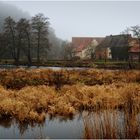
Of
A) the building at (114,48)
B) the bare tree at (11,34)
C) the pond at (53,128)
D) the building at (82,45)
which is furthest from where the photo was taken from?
the building at (82,45)

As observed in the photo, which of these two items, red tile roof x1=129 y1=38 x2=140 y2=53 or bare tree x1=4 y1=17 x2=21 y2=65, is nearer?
red tile roof x1=129 y1=38 x2=140 y2=53

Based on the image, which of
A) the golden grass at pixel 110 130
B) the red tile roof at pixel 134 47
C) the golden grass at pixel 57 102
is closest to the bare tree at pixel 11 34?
the red tile roof at pixel 134 47

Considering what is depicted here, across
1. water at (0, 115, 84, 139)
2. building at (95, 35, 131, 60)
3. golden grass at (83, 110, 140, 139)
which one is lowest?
water at (0, 115, 84, 139)

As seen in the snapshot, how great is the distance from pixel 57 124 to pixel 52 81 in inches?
426

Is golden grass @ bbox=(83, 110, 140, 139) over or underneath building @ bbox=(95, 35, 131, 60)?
underneath

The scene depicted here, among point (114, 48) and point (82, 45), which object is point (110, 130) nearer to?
point (114, 48)

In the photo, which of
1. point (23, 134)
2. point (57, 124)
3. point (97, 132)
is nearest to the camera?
point (97, 132)

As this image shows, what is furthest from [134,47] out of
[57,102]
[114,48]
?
[57,102]

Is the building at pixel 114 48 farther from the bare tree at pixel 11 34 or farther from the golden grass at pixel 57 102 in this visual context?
the golden grass at pixel 57 102

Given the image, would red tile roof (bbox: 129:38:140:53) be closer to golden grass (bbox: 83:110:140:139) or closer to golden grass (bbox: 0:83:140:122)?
golden grass (bbox: 0:83:140:122)

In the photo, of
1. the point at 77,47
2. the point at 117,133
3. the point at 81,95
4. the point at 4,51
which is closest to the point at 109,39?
the point at 77,47

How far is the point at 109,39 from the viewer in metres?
82.4

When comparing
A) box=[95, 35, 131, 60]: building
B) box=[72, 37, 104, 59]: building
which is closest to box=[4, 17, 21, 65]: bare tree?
box=[95, 35, 131, 60]: building

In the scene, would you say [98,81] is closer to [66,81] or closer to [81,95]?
[66,81]
